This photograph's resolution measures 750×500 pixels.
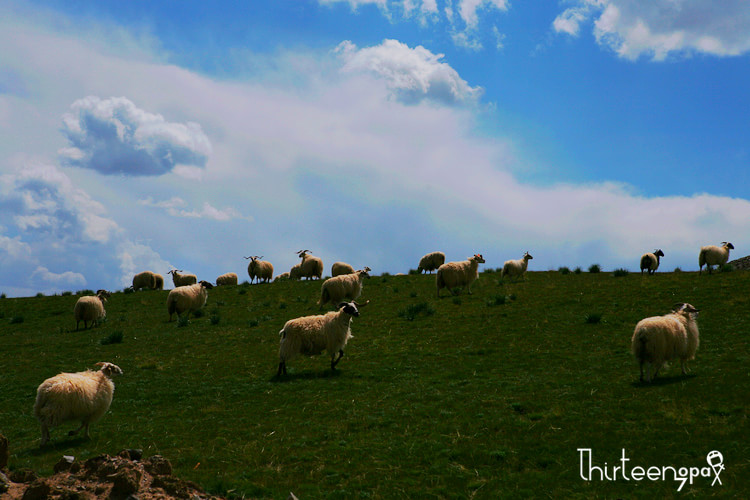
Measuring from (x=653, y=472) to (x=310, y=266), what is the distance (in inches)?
1323

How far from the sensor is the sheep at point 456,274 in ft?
90.2

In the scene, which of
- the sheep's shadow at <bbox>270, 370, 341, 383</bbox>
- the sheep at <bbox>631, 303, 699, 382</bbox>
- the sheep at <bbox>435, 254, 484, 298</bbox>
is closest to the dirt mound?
the sheep's shadow at <bbox>270, 370, 341, 383</bbox>

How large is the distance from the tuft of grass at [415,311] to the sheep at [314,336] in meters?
6.84

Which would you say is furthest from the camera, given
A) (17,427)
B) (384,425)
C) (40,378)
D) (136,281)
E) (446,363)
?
(136,281)

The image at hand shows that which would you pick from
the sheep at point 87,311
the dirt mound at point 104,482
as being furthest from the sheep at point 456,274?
the dirt mound at point 104,482

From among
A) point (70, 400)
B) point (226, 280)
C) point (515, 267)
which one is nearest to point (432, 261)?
point (515, 267)

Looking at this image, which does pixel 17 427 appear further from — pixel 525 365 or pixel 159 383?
pixel 525 365

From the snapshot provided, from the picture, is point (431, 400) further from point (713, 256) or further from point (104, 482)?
point (713, 256)

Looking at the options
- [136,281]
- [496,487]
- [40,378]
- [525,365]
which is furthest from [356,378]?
[136,281]

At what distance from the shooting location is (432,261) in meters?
42.6

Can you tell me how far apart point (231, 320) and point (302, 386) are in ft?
41.1

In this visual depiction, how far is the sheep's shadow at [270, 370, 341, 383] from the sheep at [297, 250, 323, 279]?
24442mm

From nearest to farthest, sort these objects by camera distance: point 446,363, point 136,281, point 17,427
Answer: point 17,427 < point 446,363 < point 136,281

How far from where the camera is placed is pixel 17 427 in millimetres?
13242
